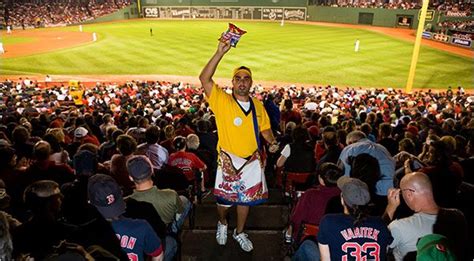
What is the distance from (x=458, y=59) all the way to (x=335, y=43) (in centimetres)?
1230

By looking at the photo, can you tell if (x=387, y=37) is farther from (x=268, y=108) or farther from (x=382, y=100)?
(x=268, y=108)

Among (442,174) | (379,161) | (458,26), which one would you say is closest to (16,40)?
(379,161)

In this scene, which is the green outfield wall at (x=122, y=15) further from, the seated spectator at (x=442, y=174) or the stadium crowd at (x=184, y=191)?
the seated spectator at (x=442, y=174)

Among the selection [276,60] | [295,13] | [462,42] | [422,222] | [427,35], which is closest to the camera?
[422,222]

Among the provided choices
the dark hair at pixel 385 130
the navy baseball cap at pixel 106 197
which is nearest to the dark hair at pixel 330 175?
the navy baseball cap at pixel 106 197

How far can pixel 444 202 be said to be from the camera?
4.67m

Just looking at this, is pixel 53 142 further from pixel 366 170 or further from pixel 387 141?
pixel 387 141

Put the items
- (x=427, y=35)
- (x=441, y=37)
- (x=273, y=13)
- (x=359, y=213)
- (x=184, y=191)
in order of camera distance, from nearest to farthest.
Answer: (x=359, y=213) → (x=184, y=191) → (x=441, y=37) → (x=427, y=35) → (x=273, y=13)

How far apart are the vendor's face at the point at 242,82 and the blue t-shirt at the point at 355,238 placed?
2.17 metres

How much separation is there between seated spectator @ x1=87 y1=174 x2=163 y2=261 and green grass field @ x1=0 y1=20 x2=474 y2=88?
24584 millimetres

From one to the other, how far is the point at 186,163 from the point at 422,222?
381 cm

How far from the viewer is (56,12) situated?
217 ft

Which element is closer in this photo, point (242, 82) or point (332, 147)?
point (242, 82)

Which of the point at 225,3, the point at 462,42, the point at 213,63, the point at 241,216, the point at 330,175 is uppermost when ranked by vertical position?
the point at 225,3
